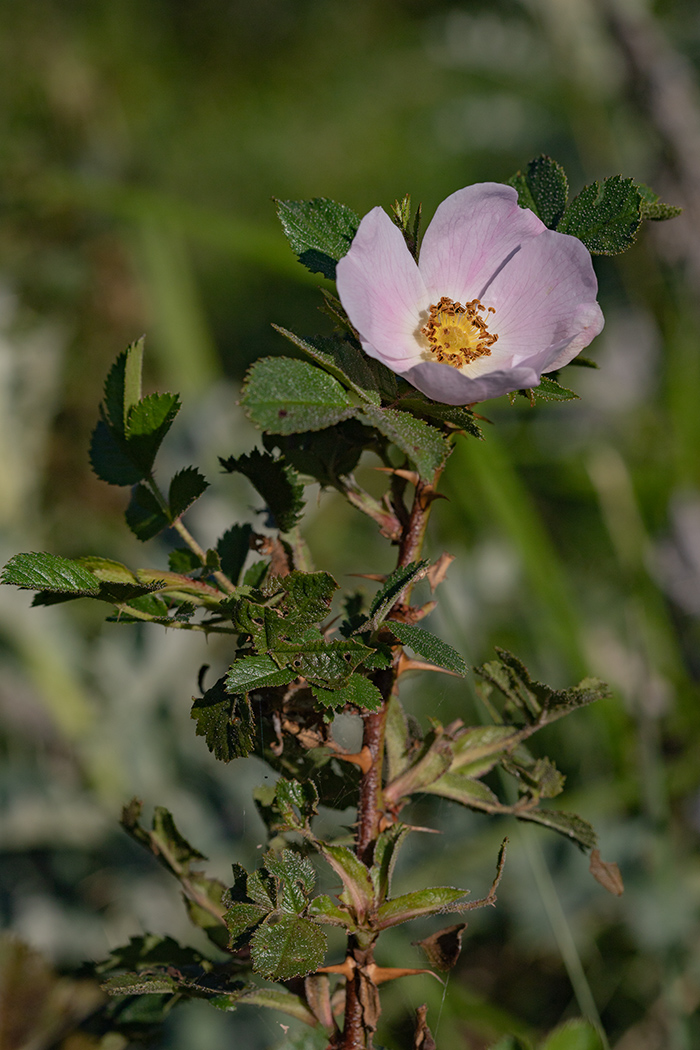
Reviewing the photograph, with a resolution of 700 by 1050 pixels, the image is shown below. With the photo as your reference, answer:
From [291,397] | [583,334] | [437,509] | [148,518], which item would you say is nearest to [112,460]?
[148,518]

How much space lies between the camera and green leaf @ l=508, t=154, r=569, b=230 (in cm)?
45

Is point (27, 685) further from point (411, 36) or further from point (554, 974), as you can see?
point (411, 36)

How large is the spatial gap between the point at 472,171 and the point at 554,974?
204 centimetres

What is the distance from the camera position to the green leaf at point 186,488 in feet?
1.42

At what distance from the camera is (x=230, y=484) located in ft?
4.27

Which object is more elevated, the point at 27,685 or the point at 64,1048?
the point at 64,1048

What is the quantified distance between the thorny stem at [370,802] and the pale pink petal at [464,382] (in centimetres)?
6

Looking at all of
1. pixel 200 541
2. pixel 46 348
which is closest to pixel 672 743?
pixel 200 541

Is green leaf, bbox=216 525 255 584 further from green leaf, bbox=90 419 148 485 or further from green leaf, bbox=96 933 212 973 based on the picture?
green leaf, bbox=96 933 212 973

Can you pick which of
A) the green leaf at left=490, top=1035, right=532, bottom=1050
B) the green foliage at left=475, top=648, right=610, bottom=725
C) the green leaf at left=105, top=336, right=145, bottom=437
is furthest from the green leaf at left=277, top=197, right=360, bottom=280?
the green leaf at left=490, top=1035, right=532, bottom=1050

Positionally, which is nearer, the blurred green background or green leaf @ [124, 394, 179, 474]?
green leaf @ [124, 394, 179, 474]

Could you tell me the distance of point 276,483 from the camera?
0.44 m

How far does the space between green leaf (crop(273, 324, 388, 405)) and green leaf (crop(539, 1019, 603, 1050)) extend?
42 centimetres

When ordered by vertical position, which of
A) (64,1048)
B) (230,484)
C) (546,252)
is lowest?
(64,1048)
